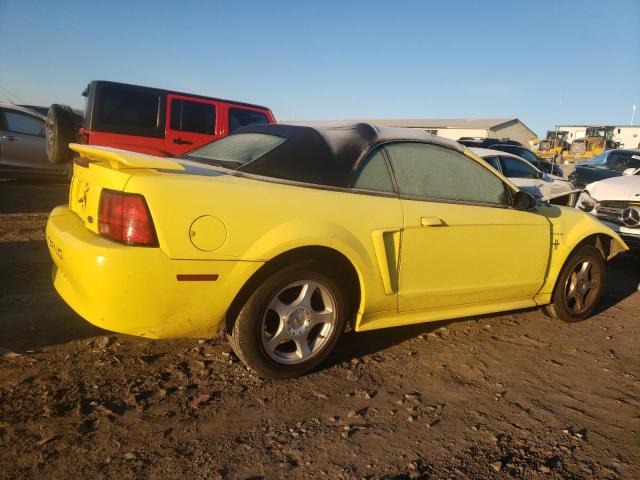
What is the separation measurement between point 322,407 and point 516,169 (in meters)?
7.18

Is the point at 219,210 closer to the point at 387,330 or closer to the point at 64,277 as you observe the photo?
the point at 64,277

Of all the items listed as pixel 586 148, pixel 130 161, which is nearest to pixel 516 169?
pixel 130 161

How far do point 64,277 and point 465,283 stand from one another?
2542 millimetres

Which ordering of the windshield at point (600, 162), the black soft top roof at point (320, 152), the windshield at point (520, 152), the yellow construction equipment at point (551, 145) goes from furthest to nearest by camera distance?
the yellow construction equipment at point (551, 145) < the windshield at point (520, 152) < the windshield at point (600, 162) < the black soft top roof at point (320, 152)

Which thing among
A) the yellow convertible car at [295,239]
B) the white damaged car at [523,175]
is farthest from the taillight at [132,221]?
the white damaged car at [523,175]

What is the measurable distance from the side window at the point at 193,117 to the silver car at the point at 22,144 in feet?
9.32

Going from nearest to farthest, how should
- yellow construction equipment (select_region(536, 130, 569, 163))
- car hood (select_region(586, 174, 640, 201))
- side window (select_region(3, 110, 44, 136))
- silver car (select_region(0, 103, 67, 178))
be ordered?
car hood (select_region(586, 174, 640, 201)) → silver car (select_region(0, 103, 67, 178)) → side window (select_region(3, 110, 44, 136)) → yellow construction equipment (select_region(536, 130, 569, 163))

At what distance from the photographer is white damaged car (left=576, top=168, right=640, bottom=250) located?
5945mm

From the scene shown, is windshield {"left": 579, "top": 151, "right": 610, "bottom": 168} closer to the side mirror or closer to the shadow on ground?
the side mirror

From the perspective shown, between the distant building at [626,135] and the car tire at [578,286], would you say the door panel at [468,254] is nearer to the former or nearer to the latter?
the car tire at [578,286]

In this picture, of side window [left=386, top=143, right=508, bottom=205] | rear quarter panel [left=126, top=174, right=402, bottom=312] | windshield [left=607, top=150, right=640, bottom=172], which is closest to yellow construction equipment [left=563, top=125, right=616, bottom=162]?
windshield [left=607, top=150, right=640, bottom=172]

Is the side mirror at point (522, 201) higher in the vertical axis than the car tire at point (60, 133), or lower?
lower

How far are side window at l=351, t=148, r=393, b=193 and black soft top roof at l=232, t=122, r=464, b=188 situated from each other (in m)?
0.05

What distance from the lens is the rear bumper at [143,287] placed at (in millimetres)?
2322
